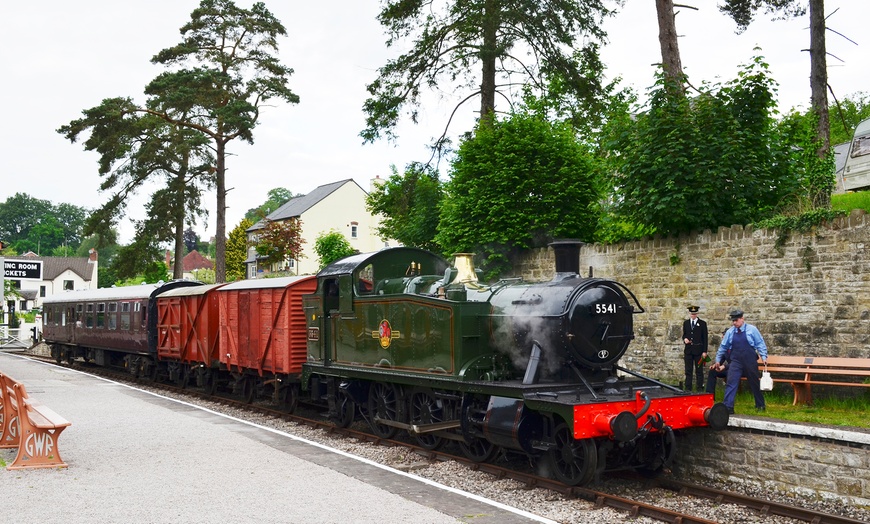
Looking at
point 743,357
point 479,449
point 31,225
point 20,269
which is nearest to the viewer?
point 479,449

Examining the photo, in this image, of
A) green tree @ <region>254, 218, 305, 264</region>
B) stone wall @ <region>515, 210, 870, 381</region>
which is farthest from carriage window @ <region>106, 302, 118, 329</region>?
stone wall @ <region>515, 210, 870, 381</region>

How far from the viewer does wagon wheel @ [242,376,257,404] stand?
16375 mm

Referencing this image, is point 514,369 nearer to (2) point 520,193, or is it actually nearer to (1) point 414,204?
(2) point 520,193

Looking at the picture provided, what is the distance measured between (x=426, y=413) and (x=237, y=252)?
54.5 m

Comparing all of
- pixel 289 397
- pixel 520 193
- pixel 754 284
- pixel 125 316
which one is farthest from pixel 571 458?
pixel 125 316

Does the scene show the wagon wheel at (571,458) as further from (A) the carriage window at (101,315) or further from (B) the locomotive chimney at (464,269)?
(A) the carriage window at (101,315)

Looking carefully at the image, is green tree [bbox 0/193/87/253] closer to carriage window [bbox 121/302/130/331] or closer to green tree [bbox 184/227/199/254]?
green tree [bbox 184/227/199/254]

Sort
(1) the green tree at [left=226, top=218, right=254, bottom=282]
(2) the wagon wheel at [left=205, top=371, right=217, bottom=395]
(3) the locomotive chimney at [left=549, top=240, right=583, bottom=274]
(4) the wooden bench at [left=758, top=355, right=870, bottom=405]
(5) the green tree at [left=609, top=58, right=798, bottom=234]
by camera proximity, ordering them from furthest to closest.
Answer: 1. (1) the green tree at [left=226, top=218, right=254, bottom=282]
2. (2) the wagon wheel at [left=205, top=371, right=217, bottom=395]
3. (5) the green tree at [left=609, top=58, right=798, bottom=234]
4. (4) the wooden bench at [left=758, top=355, right=870, bottom=405]
5. (3) the locomotive chimney at [left=549, top=240, right=583, bottom=274]

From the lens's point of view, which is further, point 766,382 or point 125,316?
point 125,316

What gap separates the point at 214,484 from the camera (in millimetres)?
8195

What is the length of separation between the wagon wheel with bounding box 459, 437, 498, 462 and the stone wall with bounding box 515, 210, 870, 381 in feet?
17.7

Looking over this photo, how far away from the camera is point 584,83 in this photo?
18719 millimetres

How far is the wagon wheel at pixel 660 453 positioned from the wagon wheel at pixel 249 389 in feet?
32.1

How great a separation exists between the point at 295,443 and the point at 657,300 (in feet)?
24.3
